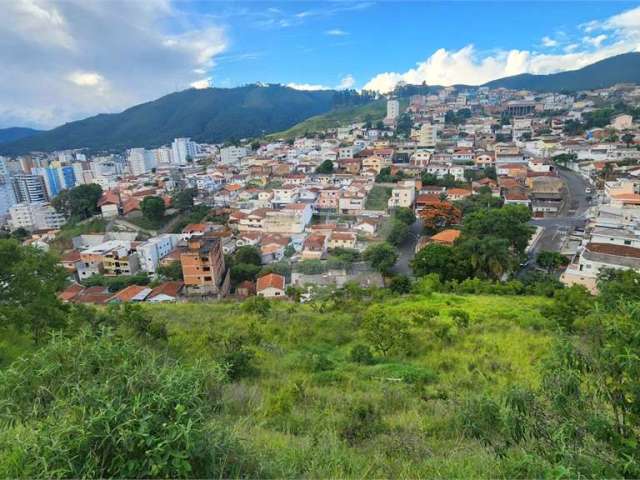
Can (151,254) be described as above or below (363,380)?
below

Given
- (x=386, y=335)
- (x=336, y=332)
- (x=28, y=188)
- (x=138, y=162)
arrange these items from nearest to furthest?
(x=386, y=335) → (x=336, y=332) → (x=28, y=188) → (x=138, y=162)

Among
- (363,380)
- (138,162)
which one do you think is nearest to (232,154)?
(138,162)

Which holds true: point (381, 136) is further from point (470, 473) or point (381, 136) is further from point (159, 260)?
point (470, 473)

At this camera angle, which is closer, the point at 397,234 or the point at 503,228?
the point at 503,228

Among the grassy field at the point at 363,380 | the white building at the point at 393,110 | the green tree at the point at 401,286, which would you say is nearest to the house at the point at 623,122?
the white building at the point at 393,110

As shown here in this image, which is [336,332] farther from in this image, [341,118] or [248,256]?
[341,118]

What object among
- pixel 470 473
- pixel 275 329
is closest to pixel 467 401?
pixel 470 473

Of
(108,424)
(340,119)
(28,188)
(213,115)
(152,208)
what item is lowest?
(152,208)

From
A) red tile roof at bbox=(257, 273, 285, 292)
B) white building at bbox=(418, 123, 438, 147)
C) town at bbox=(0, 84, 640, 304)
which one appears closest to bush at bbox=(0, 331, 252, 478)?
town at bbox=(0, 84, 640, 304)
